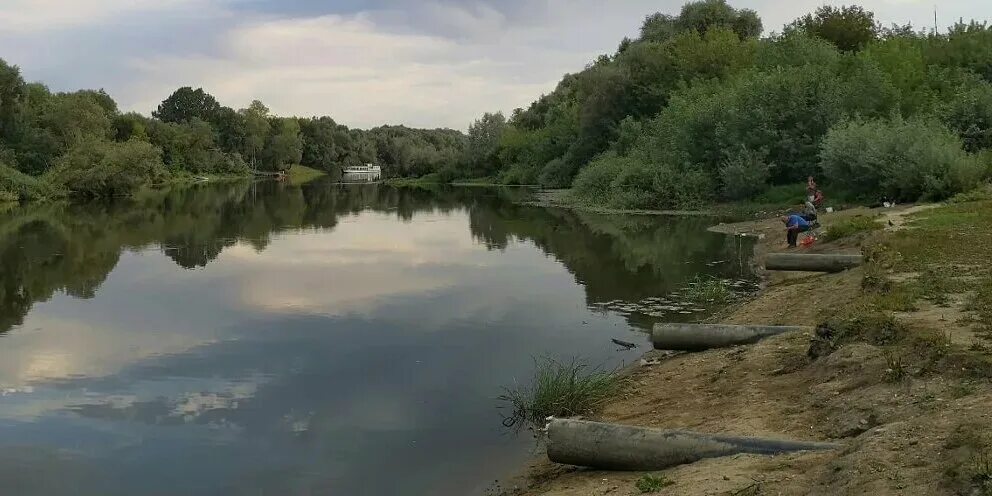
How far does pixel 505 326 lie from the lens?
16109 mm

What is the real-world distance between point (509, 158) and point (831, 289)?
263 ft

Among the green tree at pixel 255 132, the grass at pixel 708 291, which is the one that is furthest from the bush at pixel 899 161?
the green tree at pixel 255 132

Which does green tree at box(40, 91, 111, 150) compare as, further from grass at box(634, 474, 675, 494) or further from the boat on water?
grass at box(634, 474, 675, 494)

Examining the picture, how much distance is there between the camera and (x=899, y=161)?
3041 centimetres

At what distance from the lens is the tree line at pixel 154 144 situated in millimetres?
62281

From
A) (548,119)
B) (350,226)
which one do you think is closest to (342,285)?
(350,226)

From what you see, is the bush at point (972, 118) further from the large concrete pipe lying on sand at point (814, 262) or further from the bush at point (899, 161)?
the large concrete pipe lying on sand at point (814, 262)

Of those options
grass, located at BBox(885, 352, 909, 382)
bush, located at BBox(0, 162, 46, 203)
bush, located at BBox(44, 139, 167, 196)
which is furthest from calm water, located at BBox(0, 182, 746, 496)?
bush, located at BBox(44, 139, 167, 196)

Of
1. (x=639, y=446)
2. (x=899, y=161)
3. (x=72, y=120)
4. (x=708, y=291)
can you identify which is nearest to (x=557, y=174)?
(x=899, y=161)

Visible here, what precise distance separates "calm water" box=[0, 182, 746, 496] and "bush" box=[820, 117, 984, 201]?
703 centimetres

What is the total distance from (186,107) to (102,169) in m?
82.5

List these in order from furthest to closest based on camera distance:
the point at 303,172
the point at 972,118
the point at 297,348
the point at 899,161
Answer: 1. the point at 303,172
2. the point at 972,118
3. the point at 899,161
4. the point at 297,348

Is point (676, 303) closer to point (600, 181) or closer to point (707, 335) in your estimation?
point (707, 335)

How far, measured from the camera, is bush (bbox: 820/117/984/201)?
1137 inches
